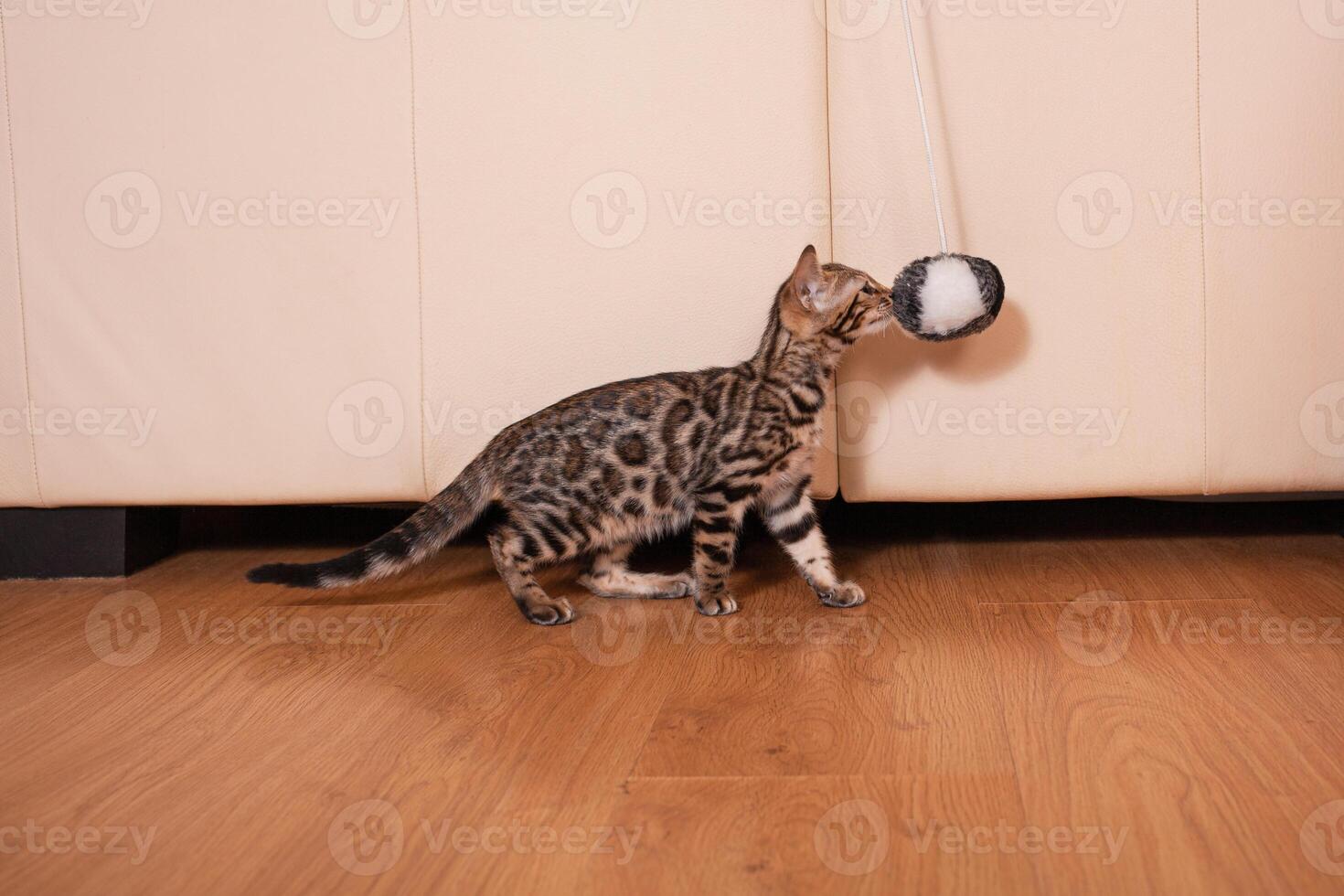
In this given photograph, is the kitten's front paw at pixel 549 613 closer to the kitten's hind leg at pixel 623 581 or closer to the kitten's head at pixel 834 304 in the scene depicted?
the kitten's hind leg at pixel 623 581

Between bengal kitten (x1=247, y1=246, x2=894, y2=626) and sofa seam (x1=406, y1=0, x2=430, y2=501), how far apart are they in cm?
14

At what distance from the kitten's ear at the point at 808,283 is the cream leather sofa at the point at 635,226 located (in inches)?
5.0

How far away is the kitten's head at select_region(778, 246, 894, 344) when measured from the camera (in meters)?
1.81

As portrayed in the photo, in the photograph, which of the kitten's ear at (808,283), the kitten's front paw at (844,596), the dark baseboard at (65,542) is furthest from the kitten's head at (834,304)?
the dark baseboard at (65,542)

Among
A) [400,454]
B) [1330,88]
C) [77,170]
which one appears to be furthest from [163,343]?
[1330,88]

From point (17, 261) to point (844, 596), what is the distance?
1.56 metres

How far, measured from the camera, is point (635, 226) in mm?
1914

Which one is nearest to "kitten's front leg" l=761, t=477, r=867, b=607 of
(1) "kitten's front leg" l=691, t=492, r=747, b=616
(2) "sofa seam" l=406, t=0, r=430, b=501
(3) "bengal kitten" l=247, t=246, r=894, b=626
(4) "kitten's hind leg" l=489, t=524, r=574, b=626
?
(3) "bengal kitten" l=247, t=246, r=894, b=626

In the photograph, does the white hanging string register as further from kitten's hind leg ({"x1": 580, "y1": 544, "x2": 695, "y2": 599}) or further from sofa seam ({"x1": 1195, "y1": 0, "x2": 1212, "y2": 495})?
kitten's hind leg ({"x1": 580, "y1": 544, "x2": 695, "y2": 599})

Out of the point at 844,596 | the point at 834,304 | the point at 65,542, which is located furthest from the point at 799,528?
the point at 65,542

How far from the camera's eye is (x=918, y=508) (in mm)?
2590

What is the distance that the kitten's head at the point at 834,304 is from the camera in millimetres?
1810

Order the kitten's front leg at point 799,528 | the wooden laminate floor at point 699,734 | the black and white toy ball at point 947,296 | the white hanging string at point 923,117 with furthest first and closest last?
the kitten's front leg at point 799,528
the white hanging string at point 923,117
the black and white toy ball at point 947,296
the wooden laminate floor at point 699,734

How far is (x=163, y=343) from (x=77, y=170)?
13.2 inches
